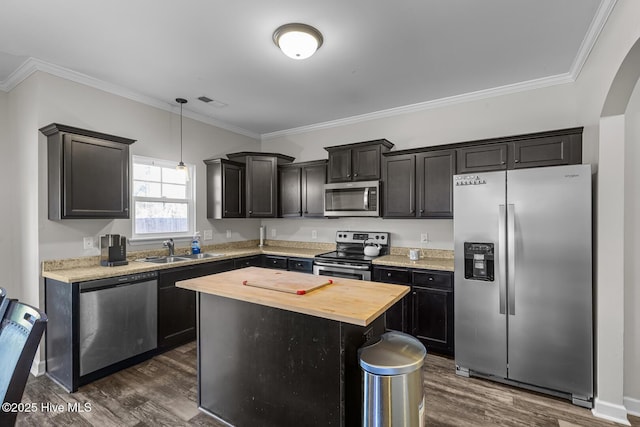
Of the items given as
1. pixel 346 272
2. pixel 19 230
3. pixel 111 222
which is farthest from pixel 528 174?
pixel 19 230

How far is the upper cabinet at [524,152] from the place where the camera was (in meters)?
2.81

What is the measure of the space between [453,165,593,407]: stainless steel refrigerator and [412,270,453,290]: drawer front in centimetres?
24

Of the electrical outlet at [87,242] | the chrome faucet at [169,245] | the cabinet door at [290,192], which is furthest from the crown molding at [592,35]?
the electrical outlet at [87,242]

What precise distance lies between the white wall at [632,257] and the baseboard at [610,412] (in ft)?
0.62

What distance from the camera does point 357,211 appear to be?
4.01m

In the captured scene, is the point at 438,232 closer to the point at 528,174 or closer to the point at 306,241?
Answer: the point at 528,174

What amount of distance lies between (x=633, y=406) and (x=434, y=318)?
4.89ft

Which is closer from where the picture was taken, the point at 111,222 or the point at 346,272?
the point at 111,222

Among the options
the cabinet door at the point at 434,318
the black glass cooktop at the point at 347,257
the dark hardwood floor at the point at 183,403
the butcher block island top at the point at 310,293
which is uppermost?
the butcher block island top at the point at 310,293

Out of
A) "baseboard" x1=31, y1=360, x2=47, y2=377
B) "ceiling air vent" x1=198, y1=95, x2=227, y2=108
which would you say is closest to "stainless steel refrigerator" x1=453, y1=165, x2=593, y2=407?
"ceiling air vent" x1=198, y1=95, x2=227, y2=108

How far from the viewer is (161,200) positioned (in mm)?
3920

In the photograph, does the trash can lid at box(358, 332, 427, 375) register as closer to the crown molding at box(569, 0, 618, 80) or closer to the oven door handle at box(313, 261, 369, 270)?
the oven door handle at box(313, 261, 369, 270)

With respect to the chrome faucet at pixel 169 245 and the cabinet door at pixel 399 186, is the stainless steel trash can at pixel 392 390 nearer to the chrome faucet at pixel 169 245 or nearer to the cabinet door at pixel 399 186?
the cabinet door at pixel 399 186

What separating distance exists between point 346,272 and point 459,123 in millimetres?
2261
